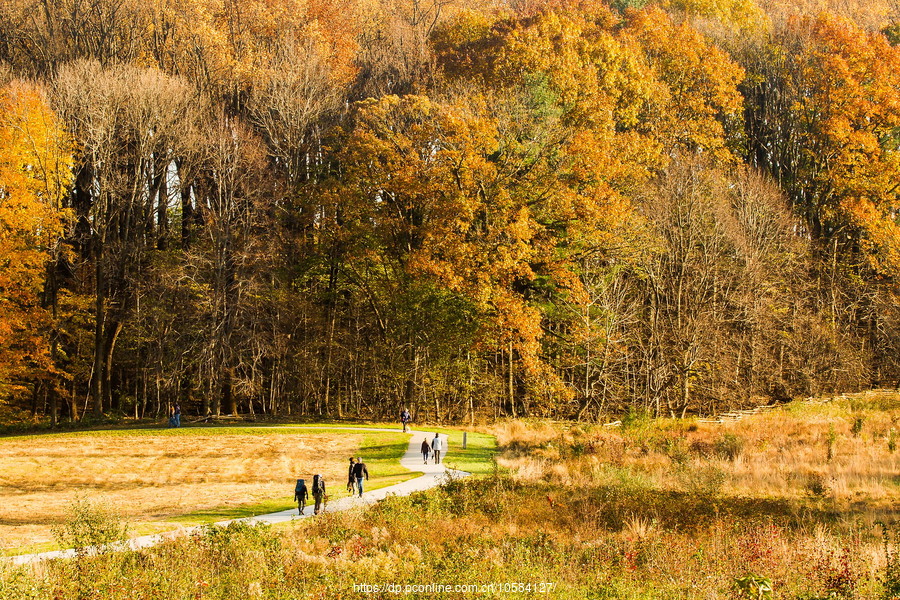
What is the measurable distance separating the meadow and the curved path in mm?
1054

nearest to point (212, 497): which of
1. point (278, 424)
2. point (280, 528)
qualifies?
point (280, 528)

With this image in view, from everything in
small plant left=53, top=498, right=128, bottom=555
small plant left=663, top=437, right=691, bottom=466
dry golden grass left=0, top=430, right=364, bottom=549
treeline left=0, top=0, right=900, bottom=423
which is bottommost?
dry golden grass left=0, top=430, right=364, bottom=549

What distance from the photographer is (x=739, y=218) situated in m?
45.5

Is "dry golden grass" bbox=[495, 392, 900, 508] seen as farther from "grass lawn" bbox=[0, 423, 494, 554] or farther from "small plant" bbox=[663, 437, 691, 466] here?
"grass lawn" bbox=[0, 423, 494, 554]

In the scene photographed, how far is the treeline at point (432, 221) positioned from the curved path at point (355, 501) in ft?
30.2

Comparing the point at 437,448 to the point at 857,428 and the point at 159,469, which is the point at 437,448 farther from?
the point at 857,428

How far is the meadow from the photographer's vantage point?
463 inches

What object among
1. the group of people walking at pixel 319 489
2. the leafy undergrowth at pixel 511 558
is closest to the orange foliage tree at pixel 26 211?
the group of people walking at pixel 319 489

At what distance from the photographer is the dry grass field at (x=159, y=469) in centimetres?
2372

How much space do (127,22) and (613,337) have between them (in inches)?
1466

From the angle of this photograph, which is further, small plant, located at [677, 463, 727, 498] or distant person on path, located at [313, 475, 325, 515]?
small plant, located at [677, 463, 727, 498]

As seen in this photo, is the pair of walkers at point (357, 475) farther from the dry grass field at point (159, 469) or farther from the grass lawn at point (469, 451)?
the grass lawn at point (469, 451)

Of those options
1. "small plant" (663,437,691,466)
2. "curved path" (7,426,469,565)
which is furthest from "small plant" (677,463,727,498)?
"curved path" (7,426,469,565)

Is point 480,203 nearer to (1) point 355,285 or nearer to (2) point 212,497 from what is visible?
(1) point 355,285
